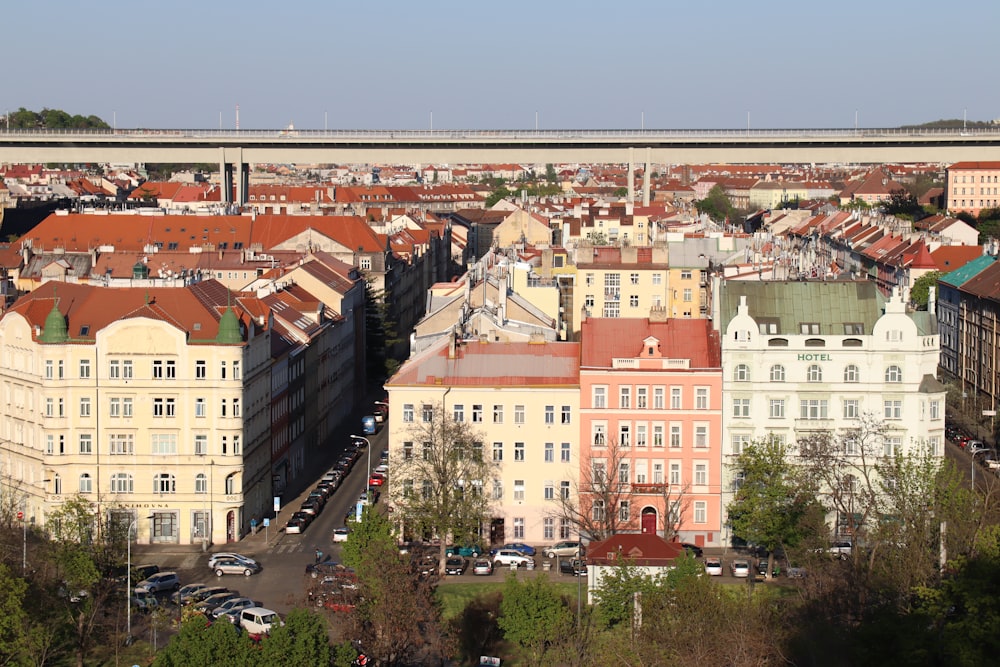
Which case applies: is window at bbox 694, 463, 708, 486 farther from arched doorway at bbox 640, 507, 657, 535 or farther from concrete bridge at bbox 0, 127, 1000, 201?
concrete bridge at bbox 0, 127, 1000, 201

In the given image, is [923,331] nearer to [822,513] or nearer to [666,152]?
[822,513]

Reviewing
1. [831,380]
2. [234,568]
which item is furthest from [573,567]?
[831,380]

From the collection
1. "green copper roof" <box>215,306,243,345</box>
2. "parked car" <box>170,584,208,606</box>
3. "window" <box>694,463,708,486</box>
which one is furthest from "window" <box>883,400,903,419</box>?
"parked car" <box>170,584,208,606</box>

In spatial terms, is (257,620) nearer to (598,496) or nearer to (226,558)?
(226,558)

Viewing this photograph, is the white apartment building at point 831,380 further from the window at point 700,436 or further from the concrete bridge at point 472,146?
the concrete bridge at point 472,146

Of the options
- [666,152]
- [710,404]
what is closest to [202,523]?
[710,404]

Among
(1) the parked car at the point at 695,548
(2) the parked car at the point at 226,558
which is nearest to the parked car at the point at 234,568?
(2) the parked car at the point at 226,558

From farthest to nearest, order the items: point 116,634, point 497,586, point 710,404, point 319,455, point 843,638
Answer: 1. point 319,455
2. point 710,404
3. point 497,586
4. point 116,634
5. point 843,638
